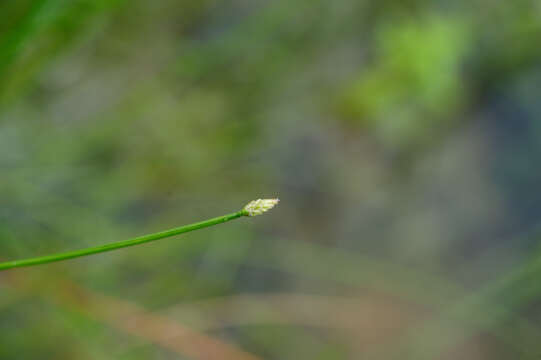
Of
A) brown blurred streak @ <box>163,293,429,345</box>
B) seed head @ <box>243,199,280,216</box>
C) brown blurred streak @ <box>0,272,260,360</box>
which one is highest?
brown blurred streak @ <box>163,293,429,345</box>

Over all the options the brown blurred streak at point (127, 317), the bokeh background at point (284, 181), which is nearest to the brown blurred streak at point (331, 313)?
the bokeh background at point (284, 181)

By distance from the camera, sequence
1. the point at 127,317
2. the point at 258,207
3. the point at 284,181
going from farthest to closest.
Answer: the point at 284,181, the point at 127,317, the point at 258,207

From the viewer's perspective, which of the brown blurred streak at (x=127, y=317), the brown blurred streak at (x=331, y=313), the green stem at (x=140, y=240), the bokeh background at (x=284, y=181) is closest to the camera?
the green stem at (x=140, y=240)

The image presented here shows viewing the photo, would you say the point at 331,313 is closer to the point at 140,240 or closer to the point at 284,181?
the point at 284,181

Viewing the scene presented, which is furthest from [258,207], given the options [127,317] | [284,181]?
[284,181]

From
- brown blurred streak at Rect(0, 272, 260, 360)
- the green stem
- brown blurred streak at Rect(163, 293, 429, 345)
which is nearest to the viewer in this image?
the green stem

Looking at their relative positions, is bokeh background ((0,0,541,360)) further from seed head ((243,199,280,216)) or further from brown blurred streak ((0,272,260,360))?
seed head ((243,199,280,216))

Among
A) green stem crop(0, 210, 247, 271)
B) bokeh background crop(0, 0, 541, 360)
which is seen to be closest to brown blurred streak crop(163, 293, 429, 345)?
bokeh background crop(0, 0, 541, 360)

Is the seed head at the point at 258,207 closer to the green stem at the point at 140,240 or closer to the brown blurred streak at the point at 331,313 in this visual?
the green stem at the point at 140,240
